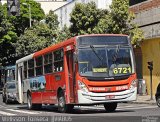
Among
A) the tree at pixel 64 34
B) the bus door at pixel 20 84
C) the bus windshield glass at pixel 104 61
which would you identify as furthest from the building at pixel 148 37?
the bus windshield glass at pixel 104 61

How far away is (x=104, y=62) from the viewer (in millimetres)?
18906

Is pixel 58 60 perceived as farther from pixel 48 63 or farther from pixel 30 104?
pixel 30 104

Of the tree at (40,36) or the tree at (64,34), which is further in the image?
the tree at (40,36)

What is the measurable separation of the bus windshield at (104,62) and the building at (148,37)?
55.0 feet

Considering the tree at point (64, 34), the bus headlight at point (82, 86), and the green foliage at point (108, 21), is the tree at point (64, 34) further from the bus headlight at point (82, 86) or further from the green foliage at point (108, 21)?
the bus headlight at point (82, 86)

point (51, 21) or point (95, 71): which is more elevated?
point (51, 21)

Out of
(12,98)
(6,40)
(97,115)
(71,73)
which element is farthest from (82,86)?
(6,40)

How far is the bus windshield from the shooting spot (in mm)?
18859

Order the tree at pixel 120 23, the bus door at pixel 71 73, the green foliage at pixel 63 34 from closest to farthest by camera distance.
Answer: the bus door at pixel 71 73 → the tree at pixel 120 23 → the green foliage at pixel 63 34

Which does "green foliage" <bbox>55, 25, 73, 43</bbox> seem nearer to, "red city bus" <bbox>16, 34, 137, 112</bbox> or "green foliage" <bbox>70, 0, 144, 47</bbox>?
"green foliage" <bbox>70, 0, 144, 47</bbox>

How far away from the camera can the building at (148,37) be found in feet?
119

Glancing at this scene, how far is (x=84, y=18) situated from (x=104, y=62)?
69.0 feet

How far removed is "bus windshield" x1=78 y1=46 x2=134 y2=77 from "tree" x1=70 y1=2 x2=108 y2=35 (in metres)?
20.4

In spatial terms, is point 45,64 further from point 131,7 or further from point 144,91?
point 131,7
